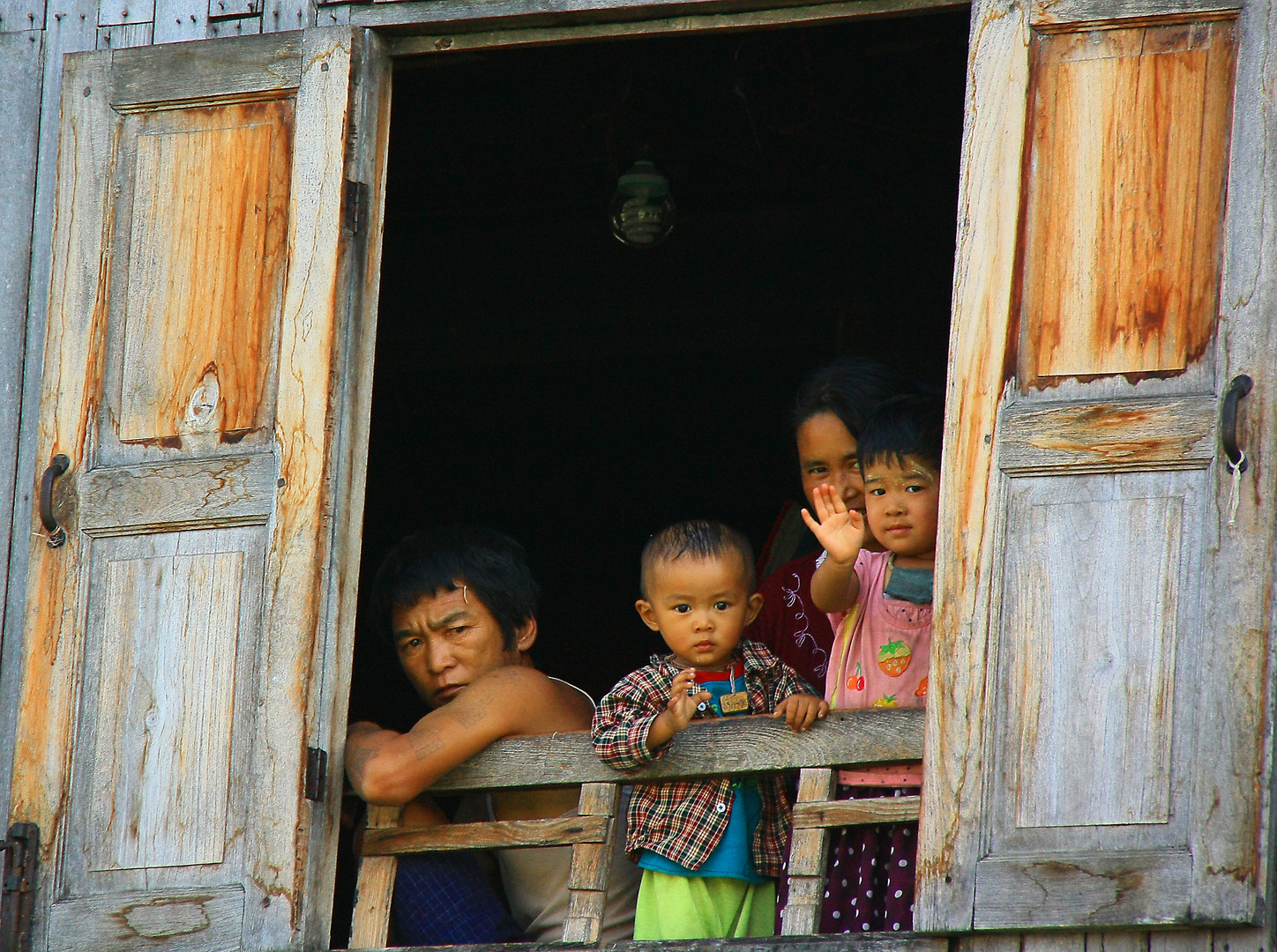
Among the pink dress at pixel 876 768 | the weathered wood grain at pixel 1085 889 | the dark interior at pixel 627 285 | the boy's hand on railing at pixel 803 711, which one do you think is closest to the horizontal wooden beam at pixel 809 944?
the weathered wood grain at pixel 1085 889

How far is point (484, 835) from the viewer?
4422 millimetres

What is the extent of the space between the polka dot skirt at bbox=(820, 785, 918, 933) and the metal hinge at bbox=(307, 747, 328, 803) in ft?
3.72

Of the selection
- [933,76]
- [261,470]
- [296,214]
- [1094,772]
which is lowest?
[1094,772]

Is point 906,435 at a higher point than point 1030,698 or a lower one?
higher

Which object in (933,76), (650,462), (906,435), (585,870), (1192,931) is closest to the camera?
(1192,931)

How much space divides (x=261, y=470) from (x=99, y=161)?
3.09 ft

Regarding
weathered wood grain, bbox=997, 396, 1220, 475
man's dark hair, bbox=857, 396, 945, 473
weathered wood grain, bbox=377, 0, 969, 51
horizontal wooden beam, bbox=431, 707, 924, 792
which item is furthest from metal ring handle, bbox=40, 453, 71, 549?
weathered wood grain, bbox=997, 396, 1220, 475

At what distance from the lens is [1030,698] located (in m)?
3.82

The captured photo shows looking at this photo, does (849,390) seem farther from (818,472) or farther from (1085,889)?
(1085,889)

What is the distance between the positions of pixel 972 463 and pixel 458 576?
5.25 feet

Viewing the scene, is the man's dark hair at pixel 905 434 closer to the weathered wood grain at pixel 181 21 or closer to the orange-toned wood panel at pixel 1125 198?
the orange-toned wood panel at pixel 1125 198

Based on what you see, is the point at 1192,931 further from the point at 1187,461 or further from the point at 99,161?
Result: the point at 99,161

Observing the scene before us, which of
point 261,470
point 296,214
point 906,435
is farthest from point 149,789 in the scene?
point 906,435

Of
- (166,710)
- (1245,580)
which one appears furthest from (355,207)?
(1245,580)
